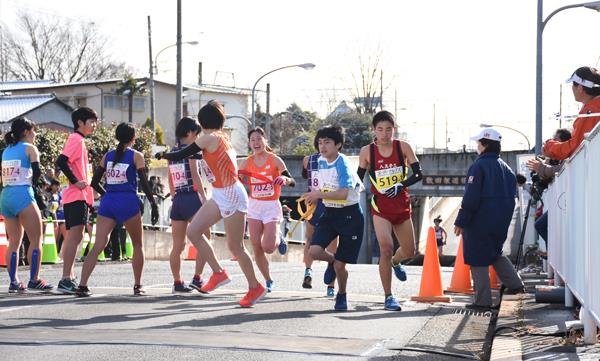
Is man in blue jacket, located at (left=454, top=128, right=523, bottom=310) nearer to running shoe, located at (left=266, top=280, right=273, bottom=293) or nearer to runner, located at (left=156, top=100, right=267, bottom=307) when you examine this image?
runner, located at (left=156, top=100, right=267, bottom=307)

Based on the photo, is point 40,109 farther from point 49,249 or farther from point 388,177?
point 388,177

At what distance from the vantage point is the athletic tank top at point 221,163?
10578 mm

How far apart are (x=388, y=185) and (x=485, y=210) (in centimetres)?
101

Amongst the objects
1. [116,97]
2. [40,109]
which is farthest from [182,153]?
[116,97]

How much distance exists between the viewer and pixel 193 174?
1217 cm

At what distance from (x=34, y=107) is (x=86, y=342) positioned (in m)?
56.4

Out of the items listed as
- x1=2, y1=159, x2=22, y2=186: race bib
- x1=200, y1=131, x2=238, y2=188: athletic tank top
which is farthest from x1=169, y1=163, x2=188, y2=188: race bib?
x1=2, y1=159, x2=22, y2=186: race bib

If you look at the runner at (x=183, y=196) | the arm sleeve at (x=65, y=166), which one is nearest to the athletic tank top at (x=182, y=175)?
the runner at (x=183, y=196)

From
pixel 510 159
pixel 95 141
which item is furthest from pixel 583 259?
pixel 510 159

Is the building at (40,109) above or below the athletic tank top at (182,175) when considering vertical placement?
above

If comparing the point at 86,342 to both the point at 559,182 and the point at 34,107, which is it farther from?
the point at 34,107

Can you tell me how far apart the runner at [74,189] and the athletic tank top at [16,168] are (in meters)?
0.53

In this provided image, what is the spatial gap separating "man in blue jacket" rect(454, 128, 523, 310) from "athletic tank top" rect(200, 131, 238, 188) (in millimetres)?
2279

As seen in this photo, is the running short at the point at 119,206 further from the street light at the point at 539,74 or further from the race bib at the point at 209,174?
A: the street light at the point at 539,74
